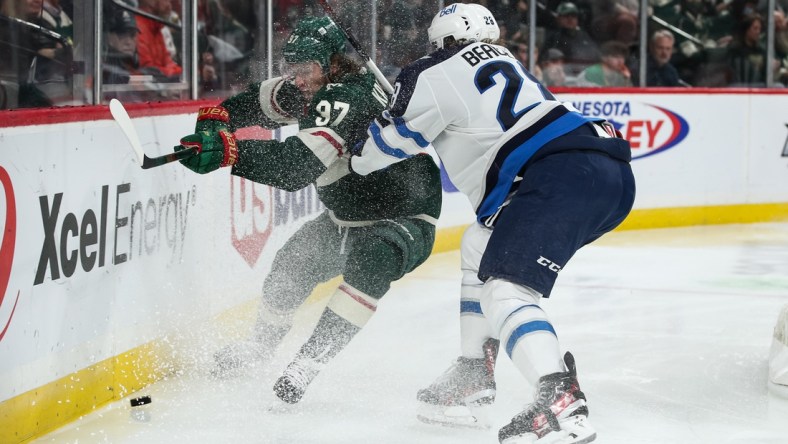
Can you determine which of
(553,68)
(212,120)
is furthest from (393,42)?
(212,120)

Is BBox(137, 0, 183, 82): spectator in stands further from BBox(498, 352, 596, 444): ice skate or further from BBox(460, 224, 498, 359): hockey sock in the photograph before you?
BBox(498, 352, 596, 444): ice skate

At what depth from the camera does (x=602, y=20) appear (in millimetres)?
6863

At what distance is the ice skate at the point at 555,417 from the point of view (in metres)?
2.37

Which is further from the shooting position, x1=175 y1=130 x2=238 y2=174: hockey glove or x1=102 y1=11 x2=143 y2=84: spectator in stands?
x1=102 y1=11 x2=143 y2=84: spectator in stands

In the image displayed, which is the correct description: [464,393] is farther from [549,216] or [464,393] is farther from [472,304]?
[549,216]

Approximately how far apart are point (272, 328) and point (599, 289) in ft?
6.46

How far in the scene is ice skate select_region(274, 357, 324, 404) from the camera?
2957mm

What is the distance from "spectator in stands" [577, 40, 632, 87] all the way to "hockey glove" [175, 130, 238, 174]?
4.18 metres

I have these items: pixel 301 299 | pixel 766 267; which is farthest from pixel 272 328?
pixel 766 267

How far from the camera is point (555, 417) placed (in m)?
2.38

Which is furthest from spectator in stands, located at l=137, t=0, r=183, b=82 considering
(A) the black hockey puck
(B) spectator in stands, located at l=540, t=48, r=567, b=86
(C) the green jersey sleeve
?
(B) spectator in stands, located at l=540, t=48, r=567, b=86

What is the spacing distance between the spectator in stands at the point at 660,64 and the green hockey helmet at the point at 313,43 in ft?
13.7

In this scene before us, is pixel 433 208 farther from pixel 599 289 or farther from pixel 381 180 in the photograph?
pixel 599 289

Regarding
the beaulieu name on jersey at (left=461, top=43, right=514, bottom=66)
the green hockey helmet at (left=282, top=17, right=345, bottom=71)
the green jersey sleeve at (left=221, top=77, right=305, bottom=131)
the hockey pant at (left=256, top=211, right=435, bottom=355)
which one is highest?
the green hockey helmet at (left=282, top=17, right=345, bottom=71)
